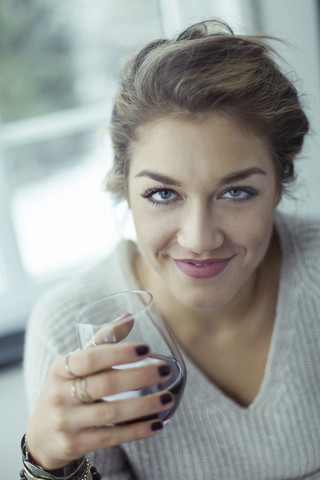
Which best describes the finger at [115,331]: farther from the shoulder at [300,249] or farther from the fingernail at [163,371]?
the shoulder at [300,249]

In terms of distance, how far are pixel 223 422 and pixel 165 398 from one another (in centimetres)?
57

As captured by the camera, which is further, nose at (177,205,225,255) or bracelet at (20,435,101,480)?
nose at (177,205,225,255)

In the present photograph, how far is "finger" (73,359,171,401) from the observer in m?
0.59

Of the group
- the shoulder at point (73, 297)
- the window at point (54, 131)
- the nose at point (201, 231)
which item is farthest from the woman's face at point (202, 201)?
the window at point (54, 131)

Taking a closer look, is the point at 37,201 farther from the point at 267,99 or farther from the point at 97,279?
the point at 267,99

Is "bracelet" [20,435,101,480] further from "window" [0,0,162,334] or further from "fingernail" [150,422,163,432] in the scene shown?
"window" [0,0,162,334]

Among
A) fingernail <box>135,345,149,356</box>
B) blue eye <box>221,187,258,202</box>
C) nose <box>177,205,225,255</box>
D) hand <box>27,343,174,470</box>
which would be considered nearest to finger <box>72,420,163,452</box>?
hand <box>27,343,174,470</box>

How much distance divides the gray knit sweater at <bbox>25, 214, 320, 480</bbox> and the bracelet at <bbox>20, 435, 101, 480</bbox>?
0.26 meters

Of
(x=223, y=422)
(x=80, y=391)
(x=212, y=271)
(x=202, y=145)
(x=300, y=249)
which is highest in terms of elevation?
(x=202, y=145)

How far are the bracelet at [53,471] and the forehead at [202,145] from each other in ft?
1.80

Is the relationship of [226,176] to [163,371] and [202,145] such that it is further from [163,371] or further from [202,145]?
[163,371]

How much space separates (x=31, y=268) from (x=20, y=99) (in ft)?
2.21

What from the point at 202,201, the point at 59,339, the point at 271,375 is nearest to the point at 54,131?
the point at 59,339

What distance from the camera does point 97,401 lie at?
635 millimetres
